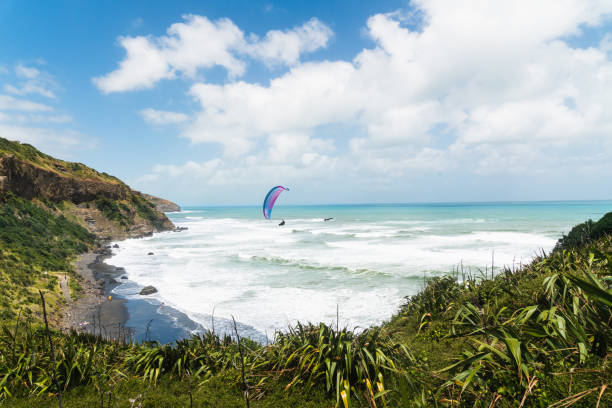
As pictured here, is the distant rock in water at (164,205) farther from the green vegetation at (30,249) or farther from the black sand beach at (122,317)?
the black sand beach at (122,317)

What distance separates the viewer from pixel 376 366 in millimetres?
4113

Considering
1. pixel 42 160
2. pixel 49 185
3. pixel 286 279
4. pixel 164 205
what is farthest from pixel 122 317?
pixel 164 205

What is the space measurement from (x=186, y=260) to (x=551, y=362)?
2681cm

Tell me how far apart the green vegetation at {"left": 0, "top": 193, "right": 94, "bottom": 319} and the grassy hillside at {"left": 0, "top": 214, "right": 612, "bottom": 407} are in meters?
9.60

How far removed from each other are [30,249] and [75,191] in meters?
24.9

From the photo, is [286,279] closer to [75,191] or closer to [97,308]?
[97,308]

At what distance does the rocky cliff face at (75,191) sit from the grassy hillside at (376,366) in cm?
3602

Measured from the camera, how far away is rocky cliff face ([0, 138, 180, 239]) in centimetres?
3209

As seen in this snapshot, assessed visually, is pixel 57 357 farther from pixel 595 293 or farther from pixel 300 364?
pixel 595 293

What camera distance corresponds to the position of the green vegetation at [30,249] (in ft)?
43.5

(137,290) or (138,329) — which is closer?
(138,329)

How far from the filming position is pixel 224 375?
16.3ft

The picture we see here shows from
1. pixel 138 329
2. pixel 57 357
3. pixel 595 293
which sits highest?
pixel 595 293

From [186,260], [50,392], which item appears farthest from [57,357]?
[186,260]
